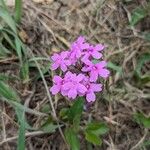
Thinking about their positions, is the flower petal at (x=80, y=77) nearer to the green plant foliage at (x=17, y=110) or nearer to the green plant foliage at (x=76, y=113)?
the green plant foliage at (x=76, y=113)

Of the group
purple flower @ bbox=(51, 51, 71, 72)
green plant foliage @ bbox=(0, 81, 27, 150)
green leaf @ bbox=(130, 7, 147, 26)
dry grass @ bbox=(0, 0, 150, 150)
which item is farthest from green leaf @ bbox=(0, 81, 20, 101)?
green leaf @ bbox=(130, 7, 147, 26)

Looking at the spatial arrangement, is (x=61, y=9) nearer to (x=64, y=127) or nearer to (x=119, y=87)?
(x=119, y=87)

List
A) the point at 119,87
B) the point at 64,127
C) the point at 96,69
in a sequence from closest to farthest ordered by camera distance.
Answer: the point at 96,69, the point at 64,127, the point at 119,87

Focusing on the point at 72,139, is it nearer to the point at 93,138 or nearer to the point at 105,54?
the point at 93,138

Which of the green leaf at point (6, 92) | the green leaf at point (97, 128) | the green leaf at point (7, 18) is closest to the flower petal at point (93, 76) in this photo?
the green leaf at point (97, 128)

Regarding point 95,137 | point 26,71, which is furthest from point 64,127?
point 26,71

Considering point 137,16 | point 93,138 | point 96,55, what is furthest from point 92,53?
point 137,16
